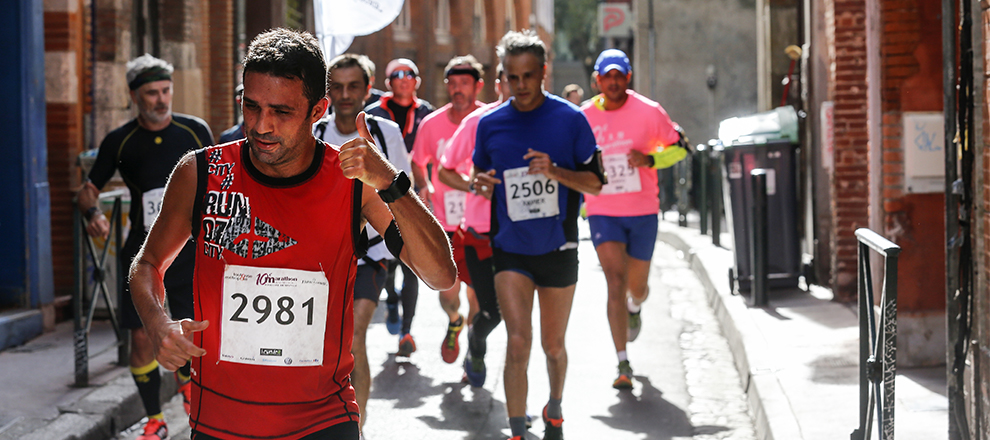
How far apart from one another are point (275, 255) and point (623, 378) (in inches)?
176

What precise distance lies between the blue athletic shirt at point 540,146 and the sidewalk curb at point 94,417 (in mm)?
2199

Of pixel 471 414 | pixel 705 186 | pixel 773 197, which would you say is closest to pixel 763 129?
pixel 773 197

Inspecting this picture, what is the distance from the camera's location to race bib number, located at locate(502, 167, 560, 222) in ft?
18.9

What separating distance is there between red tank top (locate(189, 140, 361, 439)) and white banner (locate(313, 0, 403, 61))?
11.5ft

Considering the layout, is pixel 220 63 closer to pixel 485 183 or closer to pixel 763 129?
pixel 763 129

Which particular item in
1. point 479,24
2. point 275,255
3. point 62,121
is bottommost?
point 275,255

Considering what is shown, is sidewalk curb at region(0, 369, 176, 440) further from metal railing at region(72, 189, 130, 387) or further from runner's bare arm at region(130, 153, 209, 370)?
runner's bare arm at region(130, 153, 209, 370)

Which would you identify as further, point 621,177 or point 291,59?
point 621,177

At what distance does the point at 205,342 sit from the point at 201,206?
1.15ft

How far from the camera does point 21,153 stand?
922 cm

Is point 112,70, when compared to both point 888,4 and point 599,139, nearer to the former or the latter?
point 599,139

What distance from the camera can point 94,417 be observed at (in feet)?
20.2

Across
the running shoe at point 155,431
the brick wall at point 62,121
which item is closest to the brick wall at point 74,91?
the brick wall at point 62,121

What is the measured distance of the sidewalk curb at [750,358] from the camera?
585 centimetres
